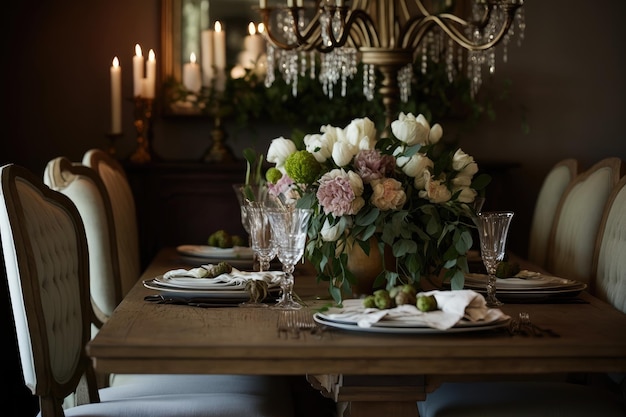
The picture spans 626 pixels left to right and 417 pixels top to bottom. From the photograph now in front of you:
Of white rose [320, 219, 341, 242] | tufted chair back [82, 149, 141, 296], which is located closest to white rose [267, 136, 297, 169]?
white rose [320, 219, 341, 242]

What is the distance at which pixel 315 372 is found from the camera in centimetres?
162

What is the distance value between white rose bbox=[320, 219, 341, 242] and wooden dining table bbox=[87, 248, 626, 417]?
0.35m

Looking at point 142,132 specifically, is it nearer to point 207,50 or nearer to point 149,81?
point 149,81

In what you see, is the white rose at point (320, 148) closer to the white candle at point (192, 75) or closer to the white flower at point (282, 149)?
the white flower at point (282, 149)

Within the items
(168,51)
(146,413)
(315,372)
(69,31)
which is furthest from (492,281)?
(69,31)

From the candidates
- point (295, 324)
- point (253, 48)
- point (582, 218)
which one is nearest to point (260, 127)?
point (253, 48)

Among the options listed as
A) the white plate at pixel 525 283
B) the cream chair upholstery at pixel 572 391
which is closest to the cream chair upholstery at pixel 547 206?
the cream chair upholstery at pixel 572 391

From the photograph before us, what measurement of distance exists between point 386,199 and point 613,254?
2.80ft

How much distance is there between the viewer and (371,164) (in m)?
2.09

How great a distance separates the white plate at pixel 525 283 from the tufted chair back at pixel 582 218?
608 millimetres

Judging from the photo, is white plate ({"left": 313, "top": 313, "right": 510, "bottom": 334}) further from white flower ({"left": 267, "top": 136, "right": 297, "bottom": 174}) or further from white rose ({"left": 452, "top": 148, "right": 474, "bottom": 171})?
white flower ({"left": 267, "top": 136, "right": 297, "bottom": 174})

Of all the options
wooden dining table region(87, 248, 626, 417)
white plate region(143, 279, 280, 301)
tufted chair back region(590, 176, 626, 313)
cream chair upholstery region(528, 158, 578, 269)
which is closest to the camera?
wooden dining table region(87, 248, 626, 417)

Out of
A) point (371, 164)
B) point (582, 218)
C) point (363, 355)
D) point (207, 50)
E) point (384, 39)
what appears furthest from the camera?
point (207, 50)

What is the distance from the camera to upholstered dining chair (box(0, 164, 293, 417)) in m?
1.90
